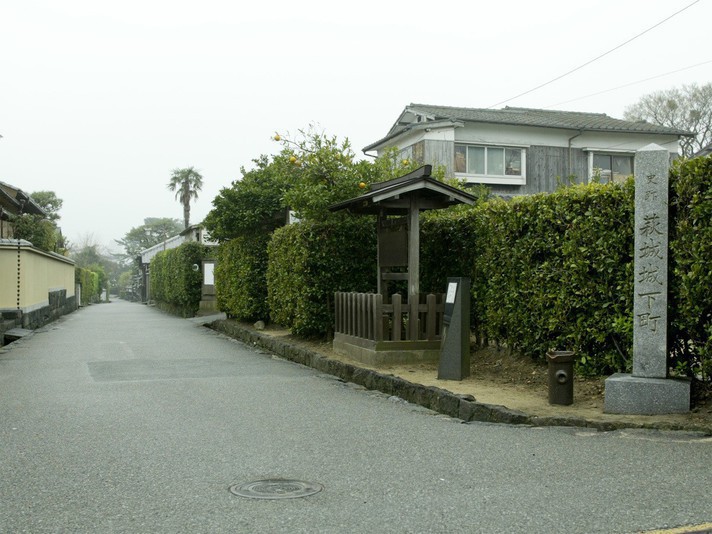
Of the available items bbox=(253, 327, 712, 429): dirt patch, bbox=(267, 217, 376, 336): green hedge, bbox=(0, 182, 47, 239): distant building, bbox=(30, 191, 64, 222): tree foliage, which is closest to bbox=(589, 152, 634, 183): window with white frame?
bbox=(267, 217, 376, 336): green hedge

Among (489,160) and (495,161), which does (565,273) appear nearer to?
(489,160)

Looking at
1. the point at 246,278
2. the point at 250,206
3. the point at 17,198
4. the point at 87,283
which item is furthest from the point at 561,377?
the point at 87,283

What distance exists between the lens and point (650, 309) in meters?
7.15

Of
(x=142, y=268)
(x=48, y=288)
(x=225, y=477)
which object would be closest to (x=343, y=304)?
(x=225, y=477)

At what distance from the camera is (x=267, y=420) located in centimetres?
742

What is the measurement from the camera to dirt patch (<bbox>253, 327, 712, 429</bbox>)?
22.4 feet

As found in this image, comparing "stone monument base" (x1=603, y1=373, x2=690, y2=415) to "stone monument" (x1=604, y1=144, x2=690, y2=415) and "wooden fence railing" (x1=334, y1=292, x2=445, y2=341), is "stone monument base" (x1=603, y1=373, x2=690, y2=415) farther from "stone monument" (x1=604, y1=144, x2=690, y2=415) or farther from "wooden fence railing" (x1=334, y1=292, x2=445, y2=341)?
"wooden fence railing" (x1=334, y1=292, x2=445, y2=341)

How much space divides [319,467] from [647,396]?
3596 mm

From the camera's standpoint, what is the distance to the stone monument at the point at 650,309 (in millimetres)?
6988

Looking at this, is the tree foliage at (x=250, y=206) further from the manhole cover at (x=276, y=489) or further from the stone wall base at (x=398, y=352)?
the manhole cover at (x=276, y=489)

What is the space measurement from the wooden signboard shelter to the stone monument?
13.8 ft

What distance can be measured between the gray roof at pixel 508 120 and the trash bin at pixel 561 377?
20457 mm

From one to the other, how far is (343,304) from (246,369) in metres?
2.10

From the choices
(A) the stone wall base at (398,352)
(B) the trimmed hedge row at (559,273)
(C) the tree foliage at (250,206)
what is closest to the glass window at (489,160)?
(C) the tree foliage at (250,206)
